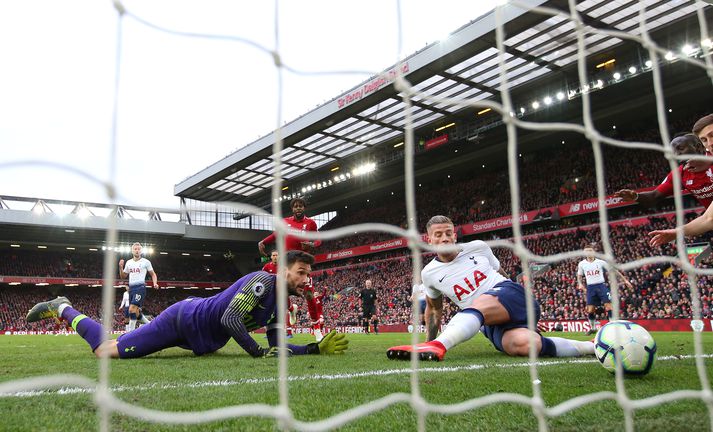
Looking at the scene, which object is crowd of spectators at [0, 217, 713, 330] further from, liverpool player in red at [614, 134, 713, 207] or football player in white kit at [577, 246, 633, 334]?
football player in white kit at [577, 246, 633, 334]

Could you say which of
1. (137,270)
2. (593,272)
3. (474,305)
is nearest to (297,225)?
(474,305)

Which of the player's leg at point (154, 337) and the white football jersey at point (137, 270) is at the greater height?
the white football jersey at point (137, 270)

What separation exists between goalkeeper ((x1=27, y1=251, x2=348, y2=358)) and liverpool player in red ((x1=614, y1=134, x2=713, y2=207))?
2557 millimetres

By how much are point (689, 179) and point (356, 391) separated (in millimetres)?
3032

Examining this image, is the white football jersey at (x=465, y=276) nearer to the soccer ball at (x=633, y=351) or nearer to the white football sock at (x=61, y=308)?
the soccer ball at (x=633, y=351)

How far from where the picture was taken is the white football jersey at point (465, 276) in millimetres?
4492

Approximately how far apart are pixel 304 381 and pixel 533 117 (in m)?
20.3

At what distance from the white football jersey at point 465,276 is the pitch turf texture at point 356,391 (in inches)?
24.7

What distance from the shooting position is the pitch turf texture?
187 centimetres

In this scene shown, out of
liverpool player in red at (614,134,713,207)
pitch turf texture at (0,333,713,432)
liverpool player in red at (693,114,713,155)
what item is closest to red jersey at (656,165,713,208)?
liverpool player in red at (614,134,713,207)

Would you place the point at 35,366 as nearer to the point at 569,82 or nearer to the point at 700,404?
the point at 700,404

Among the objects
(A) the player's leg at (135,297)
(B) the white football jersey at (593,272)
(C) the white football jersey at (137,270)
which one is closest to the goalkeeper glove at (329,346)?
(C) the white football jersey at (137,270)

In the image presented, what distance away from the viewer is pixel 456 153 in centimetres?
2508

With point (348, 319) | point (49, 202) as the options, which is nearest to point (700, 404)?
point (348, 319)
